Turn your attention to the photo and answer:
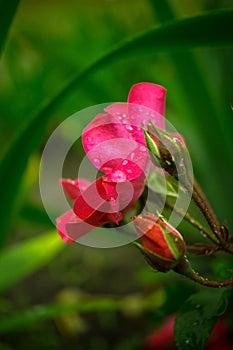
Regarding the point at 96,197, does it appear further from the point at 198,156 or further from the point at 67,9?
the point at 67,9

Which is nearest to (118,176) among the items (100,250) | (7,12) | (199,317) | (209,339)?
(199,317)

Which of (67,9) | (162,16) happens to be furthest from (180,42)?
(67,9)

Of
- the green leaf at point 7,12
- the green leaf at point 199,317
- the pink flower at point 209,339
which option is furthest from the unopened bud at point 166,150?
the pink flower at point 209,339

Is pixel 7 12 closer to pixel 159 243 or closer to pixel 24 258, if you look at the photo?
pixel 159 243

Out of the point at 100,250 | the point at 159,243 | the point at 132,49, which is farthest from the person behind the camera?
the point at 100,250

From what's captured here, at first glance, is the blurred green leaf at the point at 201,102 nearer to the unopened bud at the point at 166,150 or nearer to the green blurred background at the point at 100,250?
the green blurred background at the point at 100,250

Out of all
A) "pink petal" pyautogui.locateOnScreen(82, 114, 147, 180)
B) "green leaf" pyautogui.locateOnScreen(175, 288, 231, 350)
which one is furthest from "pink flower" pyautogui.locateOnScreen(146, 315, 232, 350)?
"pink petal" pyautogui.locateOnScreen(82, 114, 147, 180)
